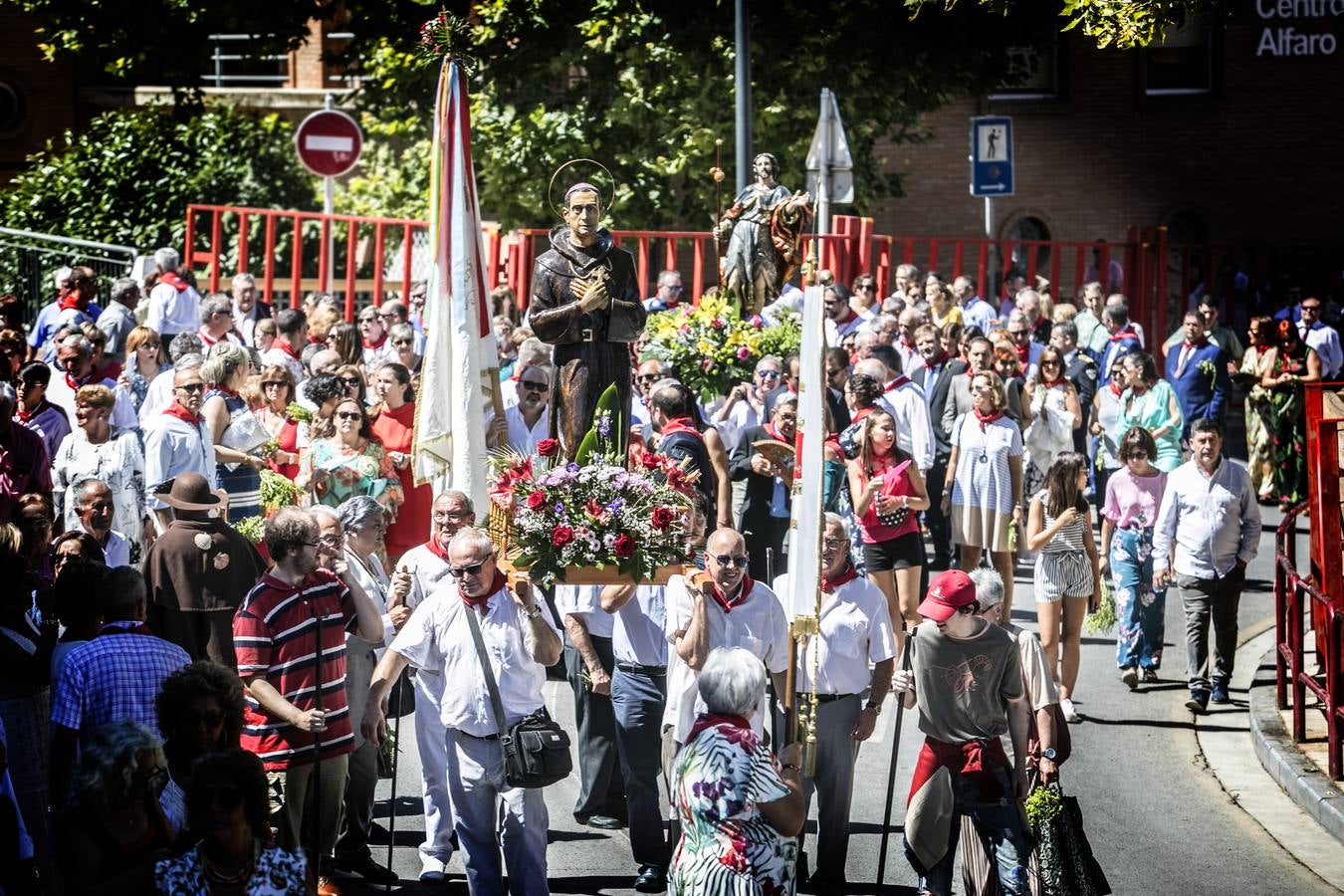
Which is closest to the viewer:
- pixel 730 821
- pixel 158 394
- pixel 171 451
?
pixel 730 821

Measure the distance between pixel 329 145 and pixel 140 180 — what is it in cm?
833

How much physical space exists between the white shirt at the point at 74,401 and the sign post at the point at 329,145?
720 cm

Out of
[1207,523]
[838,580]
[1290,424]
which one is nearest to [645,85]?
[1290,424]

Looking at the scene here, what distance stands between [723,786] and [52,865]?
3.28 meters

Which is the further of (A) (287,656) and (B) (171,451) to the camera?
(B) (171,451)

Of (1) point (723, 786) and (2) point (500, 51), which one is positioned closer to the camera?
(1) point (723, 786)

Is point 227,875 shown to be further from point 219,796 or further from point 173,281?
point 173,281

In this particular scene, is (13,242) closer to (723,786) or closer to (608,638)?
(608,638)

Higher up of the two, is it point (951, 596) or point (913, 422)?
point (913, 422)

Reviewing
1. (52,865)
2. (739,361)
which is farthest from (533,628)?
(739,361)

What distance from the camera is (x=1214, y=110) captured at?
109 ft

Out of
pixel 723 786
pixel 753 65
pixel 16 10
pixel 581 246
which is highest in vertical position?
pixel 16 10

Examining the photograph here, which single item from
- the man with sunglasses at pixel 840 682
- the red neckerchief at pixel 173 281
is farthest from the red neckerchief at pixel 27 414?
the red neckerchief at pixel 173 281

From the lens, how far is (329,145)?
20781 mm
